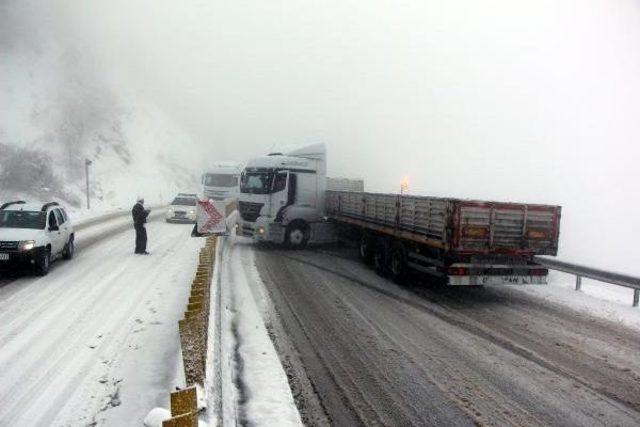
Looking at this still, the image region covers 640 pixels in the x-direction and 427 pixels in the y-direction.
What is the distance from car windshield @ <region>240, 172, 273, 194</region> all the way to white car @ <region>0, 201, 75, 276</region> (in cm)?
657

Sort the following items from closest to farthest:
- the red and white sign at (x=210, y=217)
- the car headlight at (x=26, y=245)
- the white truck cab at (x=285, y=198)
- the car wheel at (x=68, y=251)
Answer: the car headlight at (x=26, y=245) → the car wheel at (x=68, y=251) → the red and white sign at (x=210, y=217) → the white truck cab at (x=285, y=198)

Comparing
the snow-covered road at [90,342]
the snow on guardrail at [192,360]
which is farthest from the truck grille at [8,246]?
the snow on guardrail at [192,360]

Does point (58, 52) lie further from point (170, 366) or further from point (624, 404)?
point (624, 404)

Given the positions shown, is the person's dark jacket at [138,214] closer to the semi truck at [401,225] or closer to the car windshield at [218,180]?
the semi truck at [401,225]

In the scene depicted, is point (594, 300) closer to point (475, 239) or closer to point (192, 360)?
point (475, 239)

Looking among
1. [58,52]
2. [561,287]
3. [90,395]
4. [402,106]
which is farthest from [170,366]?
[402,106]

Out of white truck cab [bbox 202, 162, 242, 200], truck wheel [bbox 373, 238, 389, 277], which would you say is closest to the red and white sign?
truck wheel [bbox 373, 238, 389, 277]

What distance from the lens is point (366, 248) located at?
14.7 metres

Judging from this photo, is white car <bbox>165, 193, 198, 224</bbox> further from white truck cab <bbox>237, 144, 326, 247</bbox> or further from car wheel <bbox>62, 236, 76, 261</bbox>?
car wheel <bbox>62, 236, 76, 261</bbox>

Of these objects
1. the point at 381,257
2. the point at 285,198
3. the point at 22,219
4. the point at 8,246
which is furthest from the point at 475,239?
the point at 22,219

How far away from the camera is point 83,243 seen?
17203mm

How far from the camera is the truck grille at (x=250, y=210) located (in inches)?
691

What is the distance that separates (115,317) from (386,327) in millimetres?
5096

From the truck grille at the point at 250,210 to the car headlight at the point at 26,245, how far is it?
7793 mm
